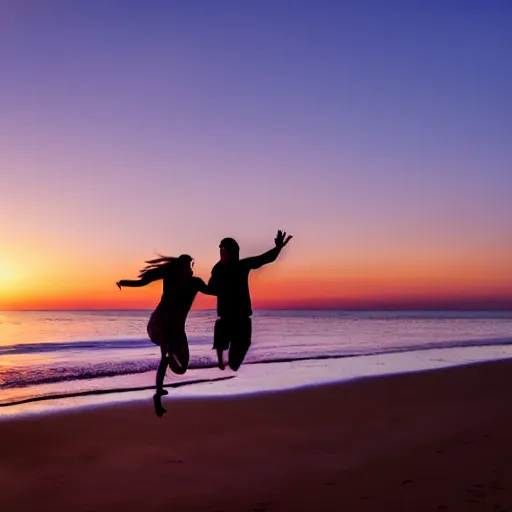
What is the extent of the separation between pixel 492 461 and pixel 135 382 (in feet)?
34.2

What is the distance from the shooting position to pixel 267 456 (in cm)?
855

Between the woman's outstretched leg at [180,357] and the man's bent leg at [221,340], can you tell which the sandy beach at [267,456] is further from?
the man's bent leg at [221,340]

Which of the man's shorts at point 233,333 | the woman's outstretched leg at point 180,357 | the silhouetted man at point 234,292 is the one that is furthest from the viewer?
the woman's outstretched leg at point 180,357

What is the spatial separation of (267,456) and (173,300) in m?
2.45

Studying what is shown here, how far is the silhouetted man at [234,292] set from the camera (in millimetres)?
7195

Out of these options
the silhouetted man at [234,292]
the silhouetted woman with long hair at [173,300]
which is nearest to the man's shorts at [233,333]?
the silhouetted man at [234,292]

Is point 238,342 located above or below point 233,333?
below

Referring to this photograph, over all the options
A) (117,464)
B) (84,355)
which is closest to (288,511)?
(117,464)

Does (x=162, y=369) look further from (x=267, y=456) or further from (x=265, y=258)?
(x=265, y=258)

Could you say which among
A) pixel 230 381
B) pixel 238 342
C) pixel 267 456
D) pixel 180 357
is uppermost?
pixel 238 342

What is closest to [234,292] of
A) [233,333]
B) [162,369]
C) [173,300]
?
[233,333]

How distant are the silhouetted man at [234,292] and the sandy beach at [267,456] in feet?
5.07

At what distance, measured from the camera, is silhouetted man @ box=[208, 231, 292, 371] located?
7.20 meters

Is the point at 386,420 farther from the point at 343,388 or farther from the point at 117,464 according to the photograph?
the point at 117,464
